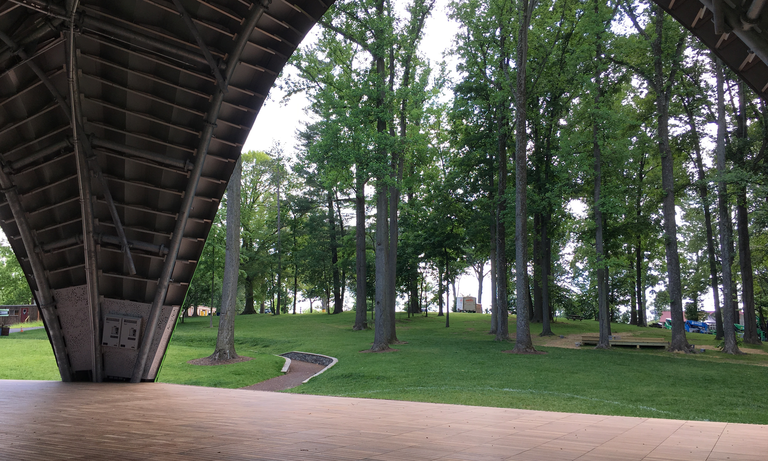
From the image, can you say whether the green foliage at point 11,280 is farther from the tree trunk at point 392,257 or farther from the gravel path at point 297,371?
the tree trunk at point 392,257

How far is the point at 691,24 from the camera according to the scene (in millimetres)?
5984

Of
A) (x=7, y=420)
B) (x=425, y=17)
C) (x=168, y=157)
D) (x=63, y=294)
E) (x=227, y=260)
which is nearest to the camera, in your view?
(x=7, y=420)

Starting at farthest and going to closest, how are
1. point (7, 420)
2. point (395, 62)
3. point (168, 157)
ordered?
point (395, 62) < point (168, 157) < point (7, 420)

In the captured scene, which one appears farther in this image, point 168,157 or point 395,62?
point 395,62

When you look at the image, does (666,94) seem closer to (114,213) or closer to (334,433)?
(114,213)

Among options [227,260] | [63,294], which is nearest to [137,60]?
[63,294]

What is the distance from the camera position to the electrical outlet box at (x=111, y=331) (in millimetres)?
10531

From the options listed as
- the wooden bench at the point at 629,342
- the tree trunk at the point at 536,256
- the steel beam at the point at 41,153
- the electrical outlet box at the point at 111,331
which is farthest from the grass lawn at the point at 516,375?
the steel beam at the point at 41,153

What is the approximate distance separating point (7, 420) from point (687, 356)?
2148 centimetres

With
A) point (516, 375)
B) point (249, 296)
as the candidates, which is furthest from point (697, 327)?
point (249, 296)

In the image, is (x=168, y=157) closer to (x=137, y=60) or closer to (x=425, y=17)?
(x=137, y=60)

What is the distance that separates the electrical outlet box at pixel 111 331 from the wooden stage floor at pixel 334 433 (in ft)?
9.35

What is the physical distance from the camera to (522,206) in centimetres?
1920

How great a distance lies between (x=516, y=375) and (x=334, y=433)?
1000 centimetres
